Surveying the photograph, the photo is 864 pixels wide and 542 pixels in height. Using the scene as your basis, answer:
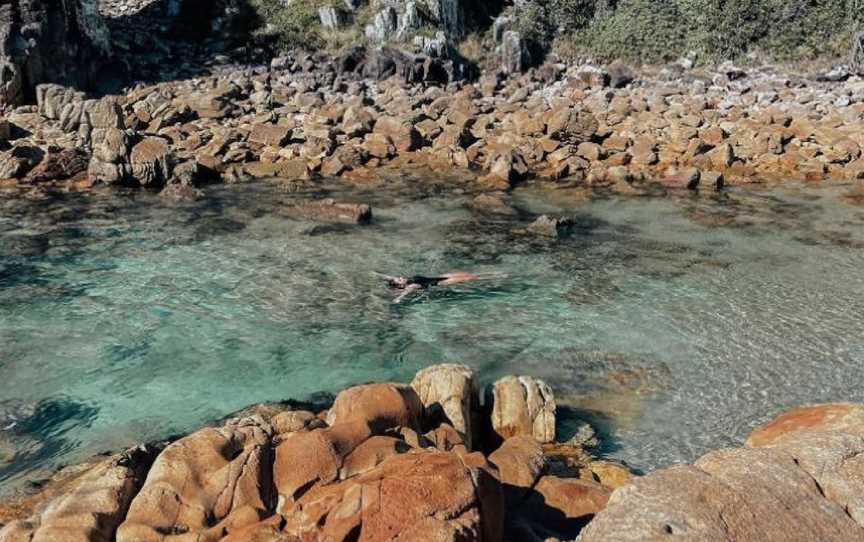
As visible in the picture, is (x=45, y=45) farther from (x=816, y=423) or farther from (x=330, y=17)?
(x=816, y=423)

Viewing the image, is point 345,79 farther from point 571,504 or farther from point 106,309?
point 571,504

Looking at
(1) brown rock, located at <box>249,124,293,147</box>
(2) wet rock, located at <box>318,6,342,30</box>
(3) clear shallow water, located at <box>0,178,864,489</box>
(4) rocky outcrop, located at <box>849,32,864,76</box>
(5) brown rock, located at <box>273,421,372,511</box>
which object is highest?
(2) wet rock, located at <box>318,6,342,30</box>

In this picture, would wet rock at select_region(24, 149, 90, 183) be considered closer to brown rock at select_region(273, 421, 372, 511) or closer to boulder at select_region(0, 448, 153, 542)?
boulder at select_region(0, 448, 153, 542)

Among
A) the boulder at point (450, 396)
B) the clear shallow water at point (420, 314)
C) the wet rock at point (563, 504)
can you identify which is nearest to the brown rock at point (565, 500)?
the wet rock at point (563, 504)

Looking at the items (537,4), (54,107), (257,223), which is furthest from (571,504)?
(537,4)

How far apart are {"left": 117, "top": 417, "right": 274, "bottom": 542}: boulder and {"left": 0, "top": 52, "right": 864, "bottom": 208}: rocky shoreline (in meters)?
17.1

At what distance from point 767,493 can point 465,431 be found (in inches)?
156

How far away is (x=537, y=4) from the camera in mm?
42094

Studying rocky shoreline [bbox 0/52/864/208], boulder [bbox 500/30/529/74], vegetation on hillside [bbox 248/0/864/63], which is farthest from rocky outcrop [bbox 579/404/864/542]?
vegetation on hillside [bbox 248/0/864/63]

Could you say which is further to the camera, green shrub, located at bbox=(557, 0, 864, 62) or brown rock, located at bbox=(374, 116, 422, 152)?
green shrub, located at bbox=(557, 0, 864, 62)

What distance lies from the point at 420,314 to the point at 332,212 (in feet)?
23.5

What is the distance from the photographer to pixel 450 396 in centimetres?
870

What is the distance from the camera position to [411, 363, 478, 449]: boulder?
333 inches

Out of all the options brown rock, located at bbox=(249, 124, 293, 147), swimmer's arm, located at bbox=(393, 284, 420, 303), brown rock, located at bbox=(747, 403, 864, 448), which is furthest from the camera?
brown rock, located at bbox=(249, 124, 293, 147)
